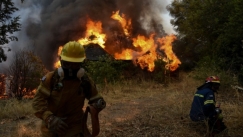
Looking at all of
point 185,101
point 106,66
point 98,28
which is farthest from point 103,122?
point 98,28

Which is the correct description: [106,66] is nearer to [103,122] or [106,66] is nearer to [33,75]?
[33,75]

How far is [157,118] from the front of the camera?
228 inches

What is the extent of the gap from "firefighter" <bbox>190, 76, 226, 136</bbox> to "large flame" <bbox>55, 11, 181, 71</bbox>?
407 inches

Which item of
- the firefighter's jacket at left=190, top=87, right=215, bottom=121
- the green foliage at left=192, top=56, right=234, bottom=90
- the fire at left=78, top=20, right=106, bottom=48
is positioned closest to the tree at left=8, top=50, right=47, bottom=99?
the fire at left=78, top=20, right=106, bottom=48

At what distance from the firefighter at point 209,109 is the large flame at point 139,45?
1035 cm

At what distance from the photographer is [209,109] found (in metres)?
4.75

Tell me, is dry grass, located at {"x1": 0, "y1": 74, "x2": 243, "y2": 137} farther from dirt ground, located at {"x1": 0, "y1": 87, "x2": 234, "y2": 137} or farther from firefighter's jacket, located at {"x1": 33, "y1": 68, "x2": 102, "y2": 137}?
firefighter's jacket, located at {"x1": 33, "y1": 68, "x2": 102, "y2": 137}

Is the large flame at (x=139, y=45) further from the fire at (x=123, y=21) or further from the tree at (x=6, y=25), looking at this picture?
the tree at (x=6, y=25)

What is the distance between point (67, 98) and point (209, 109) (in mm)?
2671

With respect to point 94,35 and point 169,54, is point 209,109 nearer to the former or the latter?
point 169,54

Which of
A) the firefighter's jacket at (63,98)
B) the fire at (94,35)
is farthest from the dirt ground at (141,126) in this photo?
the fire at (94,35)

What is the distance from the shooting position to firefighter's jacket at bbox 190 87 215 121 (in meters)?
4.74

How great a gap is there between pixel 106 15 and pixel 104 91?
11.3 meters

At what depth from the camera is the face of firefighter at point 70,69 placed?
2.95 metres
